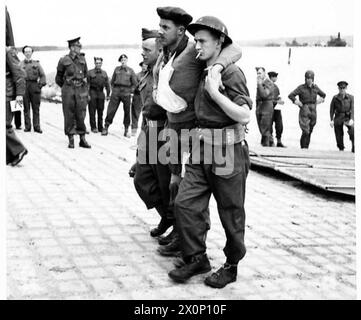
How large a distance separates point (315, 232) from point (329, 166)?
3.65 metres

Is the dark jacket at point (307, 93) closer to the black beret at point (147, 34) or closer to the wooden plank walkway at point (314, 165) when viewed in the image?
the wooden plank walkway at point (314, 165)

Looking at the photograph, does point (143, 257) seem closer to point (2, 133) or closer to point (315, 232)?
point (2, 133)

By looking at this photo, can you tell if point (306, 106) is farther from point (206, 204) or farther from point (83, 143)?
point (206, 204)

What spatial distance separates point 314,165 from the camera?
31.2 feet

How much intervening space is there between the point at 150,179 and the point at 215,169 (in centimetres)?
116

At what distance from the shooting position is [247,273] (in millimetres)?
4633

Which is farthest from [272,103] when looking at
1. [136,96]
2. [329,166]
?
[329,166]

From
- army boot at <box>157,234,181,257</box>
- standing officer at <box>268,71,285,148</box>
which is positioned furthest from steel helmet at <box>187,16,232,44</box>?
standing officer at <box>268,71,285,148</box>

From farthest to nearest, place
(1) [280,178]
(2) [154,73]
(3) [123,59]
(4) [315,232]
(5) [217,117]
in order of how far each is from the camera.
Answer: (3) [123,59] → (1) [280,178] → (4) [315,232] → (2) [154,73] → (5) [217,117]

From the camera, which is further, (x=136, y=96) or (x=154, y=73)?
(x=136, y=96)

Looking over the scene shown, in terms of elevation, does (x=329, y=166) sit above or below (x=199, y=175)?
below

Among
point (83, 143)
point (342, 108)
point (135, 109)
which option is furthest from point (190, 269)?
point (135, 109)

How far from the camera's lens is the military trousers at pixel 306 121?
45.3 ft

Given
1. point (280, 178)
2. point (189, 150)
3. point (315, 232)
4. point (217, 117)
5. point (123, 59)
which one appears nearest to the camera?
point (217, 117)
